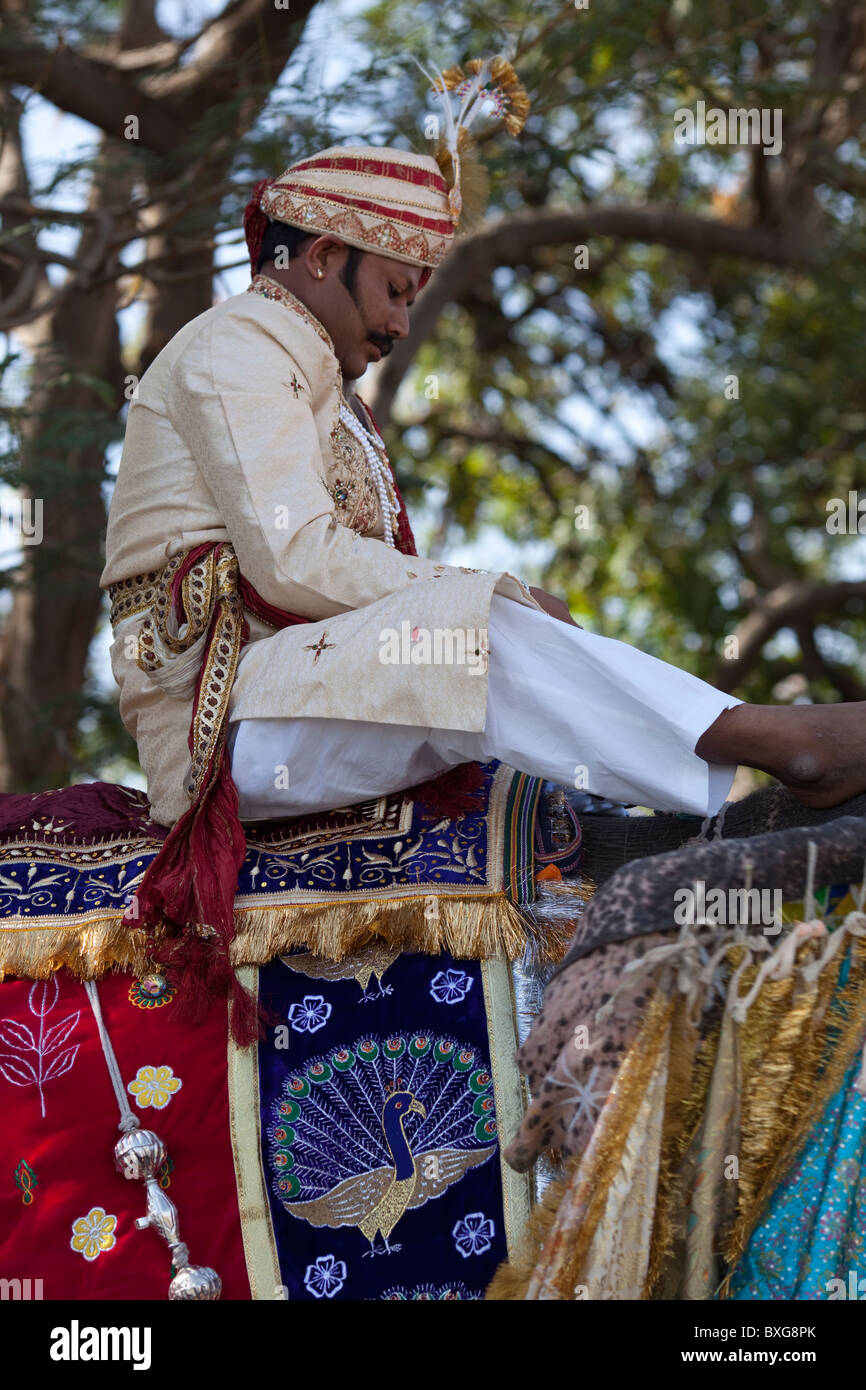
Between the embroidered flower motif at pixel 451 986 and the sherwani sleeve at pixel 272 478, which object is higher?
the sherwani sleeve at pixel 272 478

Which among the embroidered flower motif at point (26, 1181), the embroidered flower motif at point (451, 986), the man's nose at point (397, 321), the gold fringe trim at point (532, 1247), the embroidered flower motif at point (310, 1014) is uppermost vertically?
the man's nose at point (397, 321)

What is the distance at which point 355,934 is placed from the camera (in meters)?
2.59

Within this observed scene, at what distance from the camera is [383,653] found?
262cm

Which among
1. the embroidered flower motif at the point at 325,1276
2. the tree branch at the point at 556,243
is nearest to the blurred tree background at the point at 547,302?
the tree branch at the point at 556,243

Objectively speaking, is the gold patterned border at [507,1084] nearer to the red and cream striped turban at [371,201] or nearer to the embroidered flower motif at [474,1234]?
the embroidered flower motif at [474,1234]

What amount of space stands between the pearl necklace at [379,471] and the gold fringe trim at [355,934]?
0.93 metres

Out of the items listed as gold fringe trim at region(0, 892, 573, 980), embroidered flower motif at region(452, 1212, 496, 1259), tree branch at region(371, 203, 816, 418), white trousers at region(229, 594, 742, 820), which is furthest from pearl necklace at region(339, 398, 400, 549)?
tree branch at region(371, 203, 816, 418)

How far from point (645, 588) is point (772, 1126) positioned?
744cm

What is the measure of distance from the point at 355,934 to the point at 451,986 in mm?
181

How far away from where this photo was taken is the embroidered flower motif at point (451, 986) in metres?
2.57

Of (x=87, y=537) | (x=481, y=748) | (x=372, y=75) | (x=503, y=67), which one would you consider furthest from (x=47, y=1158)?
(x=372, y=75)

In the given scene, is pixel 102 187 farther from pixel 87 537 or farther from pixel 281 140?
pixel 87 537

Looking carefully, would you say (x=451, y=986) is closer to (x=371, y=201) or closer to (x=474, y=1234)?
(x=474, y=1234)

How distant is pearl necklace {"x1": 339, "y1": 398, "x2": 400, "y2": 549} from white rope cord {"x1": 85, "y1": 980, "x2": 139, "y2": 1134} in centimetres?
113
